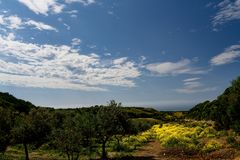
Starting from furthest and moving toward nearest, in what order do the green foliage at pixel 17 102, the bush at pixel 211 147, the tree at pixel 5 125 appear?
the green foliage at pixel 17 102 < the bush at pixel 211 147 < the tree at pixel 5 125

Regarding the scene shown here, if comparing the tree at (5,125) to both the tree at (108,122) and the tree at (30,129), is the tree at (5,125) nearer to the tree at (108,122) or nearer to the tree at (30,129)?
the tree at (30,129)

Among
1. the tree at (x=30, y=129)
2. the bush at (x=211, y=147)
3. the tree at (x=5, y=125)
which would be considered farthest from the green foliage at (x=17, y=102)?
the bush at (x=211, y=147)

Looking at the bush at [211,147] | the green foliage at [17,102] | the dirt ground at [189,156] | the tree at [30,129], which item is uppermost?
the green foliage at [17,102]

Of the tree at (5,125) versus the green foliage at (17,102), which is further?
the green foliage at (17,102)

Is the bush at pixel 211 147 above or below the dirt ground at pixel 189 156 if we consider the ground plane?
above

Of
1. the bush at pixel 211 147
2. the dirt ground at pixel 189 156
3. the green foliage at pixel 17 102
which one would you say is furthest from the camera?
the green foliage at pixel 17 102

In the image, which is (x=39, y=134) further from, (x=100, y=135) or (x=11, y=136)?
(x=100, y=135)

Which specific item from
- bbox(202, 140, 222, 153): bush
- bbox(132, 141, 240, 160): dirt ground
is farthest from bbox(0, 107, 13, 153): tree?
bbox(202, 140, 222, 153): bush

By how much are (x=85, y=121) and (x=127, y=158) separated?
861 centimetres

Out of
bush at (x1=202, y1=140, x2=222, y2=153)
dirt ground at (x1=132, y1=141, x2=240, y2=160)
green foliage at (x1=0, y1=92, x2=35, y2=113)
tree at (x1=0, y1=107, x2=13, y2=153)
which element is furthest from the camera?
green foliage at (x1=0, y1=92, x2=35, y2=113)

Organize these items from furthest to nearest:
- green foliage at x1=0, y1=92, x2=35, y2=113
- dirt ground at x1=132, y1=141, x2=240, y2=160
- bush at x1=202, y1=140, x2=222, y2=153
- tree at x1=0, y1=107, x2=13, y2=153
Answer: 1. green foliage at x1=0, y1=92, x2=35, y2=113
2. bush at x1=202, y1=140, x2=222, y2=153
3. tree at x1=0, y1=107, x2=13, y2=153
4. dirt ground at x1=132, y1=141, x2=240, y2=160

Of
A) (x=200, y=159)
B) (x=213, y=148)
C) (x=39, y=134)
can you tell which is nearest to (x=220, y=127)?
(x=213, y=148)

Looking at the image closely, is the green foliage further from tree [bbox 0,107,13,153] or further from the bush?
the bush

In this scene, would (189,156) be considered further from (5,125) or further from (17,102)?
(17,102)
